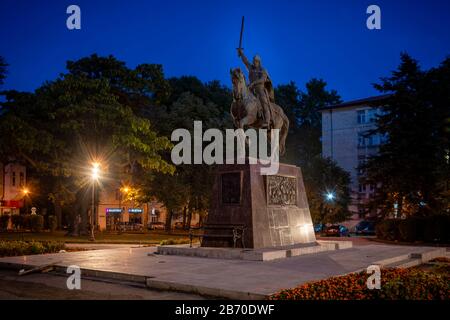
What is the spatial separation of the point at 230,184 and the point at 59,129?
19366mm

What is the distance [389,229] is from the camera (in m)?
36.2

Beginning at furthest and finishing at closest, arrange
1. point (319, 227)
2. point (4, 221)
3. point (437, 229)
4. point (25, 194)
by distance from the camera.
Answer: point (25, 194)
point (4, 221)
point (319, 227)
point (437, 229)

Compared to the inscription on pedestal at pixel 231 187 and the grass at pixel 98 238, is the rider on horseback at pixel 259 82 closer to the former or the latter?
the inscription on pedestal at pixel 231 187

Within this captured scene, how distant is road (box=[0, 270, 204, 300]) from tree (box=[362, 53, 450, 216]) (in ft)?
93.0

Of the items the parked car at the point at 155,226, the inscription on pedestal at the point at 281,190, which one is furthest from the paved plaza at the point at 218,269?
the parked car at the point at 155,226

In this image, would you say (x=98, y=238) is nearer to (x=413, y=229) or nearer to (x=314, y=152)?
(x=413, y=229)

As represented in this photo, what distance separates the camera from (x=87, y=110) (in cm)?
3073

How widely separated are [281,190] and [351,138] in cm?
4956

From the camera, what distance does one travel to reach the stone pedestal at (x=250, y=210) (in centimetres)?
1622

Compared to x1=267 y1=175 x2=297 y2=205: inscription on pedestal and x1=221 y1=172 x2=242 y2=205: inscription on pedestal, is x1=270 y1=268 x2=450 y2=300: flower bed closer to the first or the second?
x1=221 y1=172 x2=242 y2=205: inscription on pedestal

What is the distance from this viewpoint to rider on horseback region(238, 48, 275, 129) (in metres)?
18.0

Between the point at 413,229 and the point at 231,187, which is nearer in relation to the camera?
the point at 231,187

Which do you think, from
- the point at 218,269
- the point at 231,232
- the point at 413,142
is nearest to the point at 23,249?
the point at 231,232
